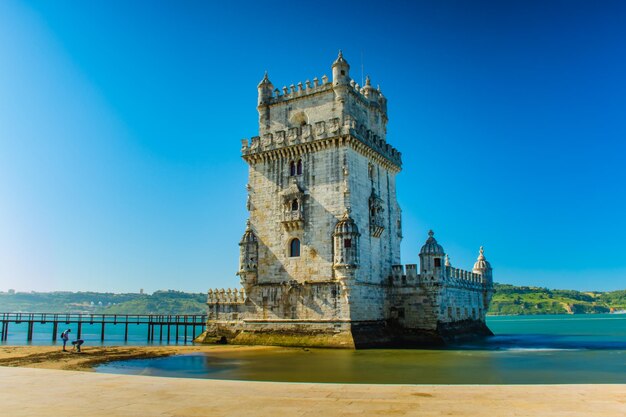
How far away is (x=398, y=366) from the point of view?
27922mm

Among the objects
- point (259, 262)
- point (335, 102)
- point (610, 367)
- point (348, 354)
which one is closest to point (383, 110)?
point (335, 102)

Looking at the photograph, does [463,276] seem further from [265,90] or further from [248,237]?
[265,90]

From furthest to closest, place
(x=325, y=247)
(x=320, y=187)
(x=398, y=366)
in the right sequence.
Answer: (x=320, y=187) → (x=325, y=247) → (x=398, y=366)

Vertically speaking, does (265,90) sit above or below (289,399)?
above

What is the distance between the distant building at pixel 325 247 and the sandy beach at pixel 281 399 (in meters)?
21.3

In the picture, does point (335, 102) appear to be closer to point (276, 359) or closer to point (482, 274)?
point (276, 359)

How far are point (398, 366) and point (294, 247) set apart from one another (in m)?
15.9

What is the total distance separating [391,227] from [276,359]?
18.7 meters

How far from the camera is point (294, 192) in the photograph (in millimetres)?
41750

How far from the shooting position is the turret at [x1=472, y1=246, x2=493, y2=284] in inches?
2212

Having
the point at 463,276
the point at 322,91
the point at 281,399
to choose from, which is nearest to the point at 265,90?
the point at 322,91

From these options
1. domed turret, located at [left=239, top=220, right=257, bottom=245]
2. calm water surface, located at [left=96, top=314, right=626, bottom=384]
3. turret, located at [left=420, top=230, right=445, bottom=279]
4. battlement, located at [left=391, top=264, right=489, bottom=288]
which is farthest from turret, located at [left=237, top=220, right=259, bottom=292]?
turret, located at [left=420, top=230, right=445, bottom=279]

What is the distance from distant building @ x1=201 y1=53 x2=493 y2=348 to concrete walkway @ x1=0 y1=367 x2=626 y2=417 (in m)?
21.5

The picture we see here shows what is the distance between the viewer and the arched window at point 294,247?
41562mm
